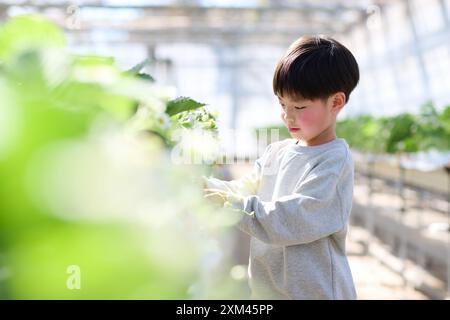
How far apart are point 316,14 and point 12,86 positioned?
12.7 metres

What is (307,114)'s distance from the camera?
3.69ft

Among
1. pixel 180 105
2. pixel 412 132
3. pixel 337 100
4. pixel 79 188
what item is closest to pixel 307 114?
pixel 337 100

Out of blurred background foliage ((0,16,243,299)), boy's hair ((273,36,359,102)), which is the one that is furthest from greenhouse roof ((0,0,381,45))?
blurred background foliage ((0,16,243,299))

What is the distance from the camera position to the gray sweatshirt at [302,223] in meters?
1.05

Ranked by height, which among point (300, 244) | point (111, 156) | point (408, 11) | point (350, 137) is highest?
point (408, 11)

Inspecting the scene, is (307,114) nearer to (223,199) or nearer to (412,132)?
(223,199)

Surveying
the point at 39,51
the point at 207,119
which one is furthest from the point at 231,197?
the point at 39,51

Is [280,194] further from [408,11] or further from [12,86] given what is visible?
[408,11]

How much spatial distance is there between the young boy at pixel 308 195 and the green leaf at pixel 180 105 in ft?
0.92

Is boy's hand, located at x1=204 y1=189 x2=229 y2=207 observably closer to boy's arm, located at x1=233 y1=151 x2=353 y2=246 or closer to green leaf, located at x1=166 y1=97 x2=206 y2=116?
boy's arm, located at x1=233 y1=151 x2=353 y2=246

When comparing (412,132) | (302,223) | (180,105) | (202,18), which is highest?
(202,18)

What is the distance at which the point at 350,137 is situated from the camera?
8031 mm

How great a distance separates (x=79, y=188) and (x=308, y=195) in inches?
27.2

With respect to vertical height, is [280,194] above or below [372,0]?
below
